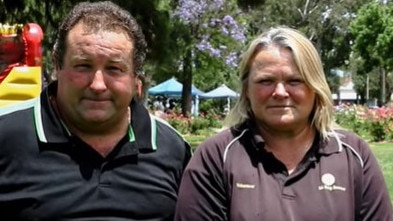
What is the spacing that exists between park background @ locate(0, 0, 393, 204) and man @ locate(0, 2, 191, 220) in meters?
0.49

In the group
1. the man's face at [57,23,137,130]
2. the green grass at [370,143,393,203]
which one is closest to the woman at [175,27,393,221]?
the man's face at [57,23,137,130]

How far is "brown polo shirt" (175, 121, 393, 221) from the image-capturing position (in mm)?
2781

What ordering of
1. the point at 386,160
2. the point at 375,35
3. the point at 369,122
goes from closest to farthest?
the point at 386,160 → the point at 369,122 → the point at 375,35

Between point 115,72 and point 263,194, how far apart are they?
65 centimetres

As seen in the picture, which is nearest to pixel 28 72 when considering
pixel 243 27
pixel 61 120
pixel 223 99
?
pixel 61 120

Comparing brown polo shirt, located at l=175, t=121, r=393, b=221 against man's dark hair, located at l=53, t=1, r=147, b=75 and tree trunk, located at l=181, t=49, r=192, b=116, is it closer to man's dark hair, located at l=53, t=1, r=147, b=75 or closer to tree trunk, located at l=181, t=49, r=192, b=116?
man's dark hair, located at l=53, t=1, r=147, b=75

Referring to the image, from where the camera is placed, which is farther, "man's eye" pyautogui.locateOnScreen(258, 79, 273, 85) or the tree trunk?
the tree trunk

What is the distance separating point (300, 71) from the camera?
2.85 metres

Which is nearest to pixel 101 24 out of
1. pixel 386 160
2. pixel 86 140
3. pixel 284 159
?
pixel 86 140

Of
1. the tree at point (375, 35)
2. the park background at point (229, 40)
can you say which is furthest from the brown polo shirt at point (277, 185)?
the tree at point (375, 35)

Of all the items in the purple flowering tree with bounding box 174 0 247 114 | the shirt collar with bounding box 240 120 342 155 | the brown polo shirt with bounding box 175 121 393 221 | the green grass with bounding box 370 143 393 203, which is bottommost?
the green grass with bounding box 370 143 393 203

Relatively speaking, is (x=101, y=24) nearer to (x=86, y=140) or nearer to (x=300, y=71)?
(x=86, y=140)

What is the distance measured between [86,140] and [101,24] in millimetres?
414

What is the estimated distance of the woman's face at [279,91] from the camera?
286 cm
